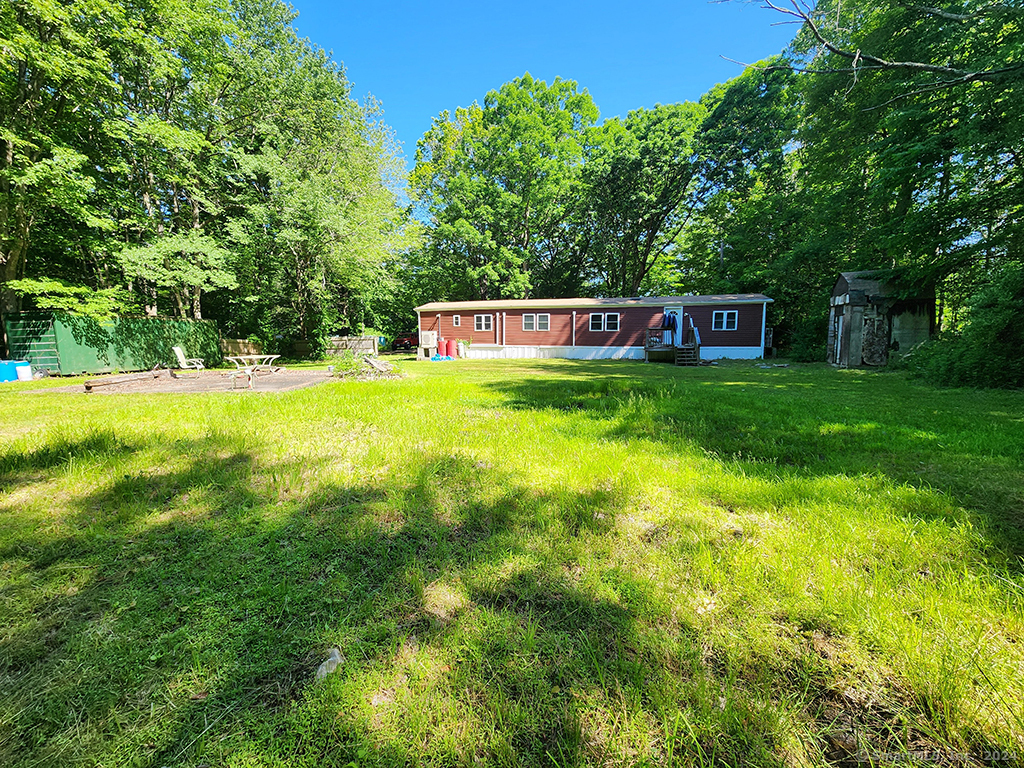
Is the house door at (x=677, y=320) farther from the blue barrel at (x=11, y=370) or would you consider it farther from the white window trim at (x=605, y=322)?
the blue barrel at (x=11, y=370)

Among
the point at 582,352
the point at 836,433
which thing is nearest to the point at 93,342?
the point at 582,352

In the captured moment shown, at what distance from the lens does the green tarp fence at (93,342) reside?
13.2m

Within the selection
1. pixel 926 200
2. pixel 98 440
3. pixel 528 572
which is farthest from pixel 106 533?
pixel 926 200

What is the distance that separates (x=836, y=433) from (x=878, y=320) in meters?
14.9

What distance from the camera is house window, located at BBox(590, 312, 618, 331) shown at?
22339 mm

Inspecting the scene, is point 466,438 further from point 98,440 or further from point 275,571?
point 98,440

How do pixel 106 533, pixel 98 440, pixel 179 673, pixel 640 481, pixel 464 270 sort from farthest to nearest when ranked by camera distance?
pixel 464 270 → pixel 98 440 → pixel 640 481 → pixel 106 533 → pixel 179 673

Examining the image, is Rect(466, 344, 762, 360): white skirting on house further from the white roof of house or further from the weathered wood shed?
the weathered wood shed

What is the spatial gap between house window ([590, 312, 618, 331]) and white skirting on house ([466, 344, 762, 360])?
1.21 metres

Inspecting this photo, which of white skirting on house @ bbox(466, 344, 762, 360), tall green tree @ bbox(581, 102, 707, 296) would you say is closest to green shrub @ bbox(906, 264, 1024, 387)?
white skirting on house @ bbox(466, 344, 762, 360)

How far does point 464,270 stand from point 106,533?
29280 millimetres

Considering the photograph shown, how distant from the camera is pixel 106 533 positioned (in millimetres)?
2588

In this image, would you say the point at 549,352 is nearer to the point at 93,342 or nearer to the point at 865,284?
the point at 865,284

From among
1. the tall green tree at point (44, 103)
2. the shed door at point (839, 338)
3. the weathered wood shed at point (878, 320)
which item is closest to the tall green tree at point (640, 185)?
the weathered wood shed at point (878, 320)
